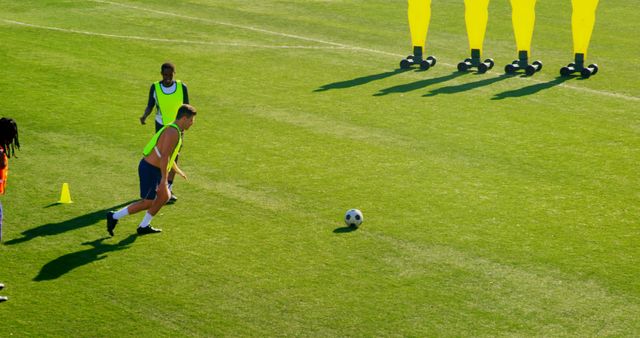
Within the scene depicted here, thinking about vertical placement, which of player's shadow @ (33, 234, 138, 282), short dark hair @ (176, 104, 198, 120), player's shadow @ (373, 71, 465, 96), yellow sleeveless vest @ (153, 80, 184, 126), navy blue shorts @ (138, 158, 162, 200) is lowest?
player's shadow @ (373, 71, 465, 96)

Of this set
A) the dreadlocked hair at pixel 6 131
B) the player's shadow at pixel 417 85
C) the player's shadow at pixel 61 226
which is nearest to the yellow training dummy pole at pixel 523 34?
the player's shadow at pixel 417 85

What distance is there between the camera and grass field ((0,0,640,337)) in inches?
549

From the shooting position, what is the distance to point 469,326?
1347 cm

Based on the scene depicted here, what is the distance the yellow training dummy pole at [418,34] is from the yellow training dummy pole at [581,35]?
134 inches

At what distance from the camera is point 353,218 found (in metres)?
16.8

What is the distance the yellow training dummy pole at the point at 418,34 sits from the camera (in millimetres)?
28109

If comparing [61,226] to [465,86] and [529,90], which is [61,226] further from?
[529,90]

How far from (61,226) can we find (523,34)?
48.2ft

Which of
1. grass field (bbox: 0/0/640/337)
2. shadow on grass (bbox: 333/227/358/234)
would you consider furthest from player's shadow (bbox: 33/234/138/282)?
shadow on grass (bbox: 333/227/358/234)

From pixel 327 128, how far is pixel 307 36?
975 cm

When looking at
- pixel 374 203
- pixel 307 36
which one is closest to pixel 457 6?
pixel 307 36

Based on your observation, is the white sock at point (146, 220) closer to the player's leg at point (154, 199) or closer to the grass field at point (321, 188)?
the player's leg at point (154, 199)

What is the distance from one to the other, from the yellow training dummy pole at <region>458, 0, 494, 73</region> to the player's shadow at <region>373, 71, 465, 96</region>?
1.81 ft

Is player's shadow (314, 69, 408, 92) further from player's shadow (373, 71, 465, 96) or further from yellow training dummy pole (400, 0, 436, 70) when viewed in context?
player's shadow (373, 71, 465, 96)
